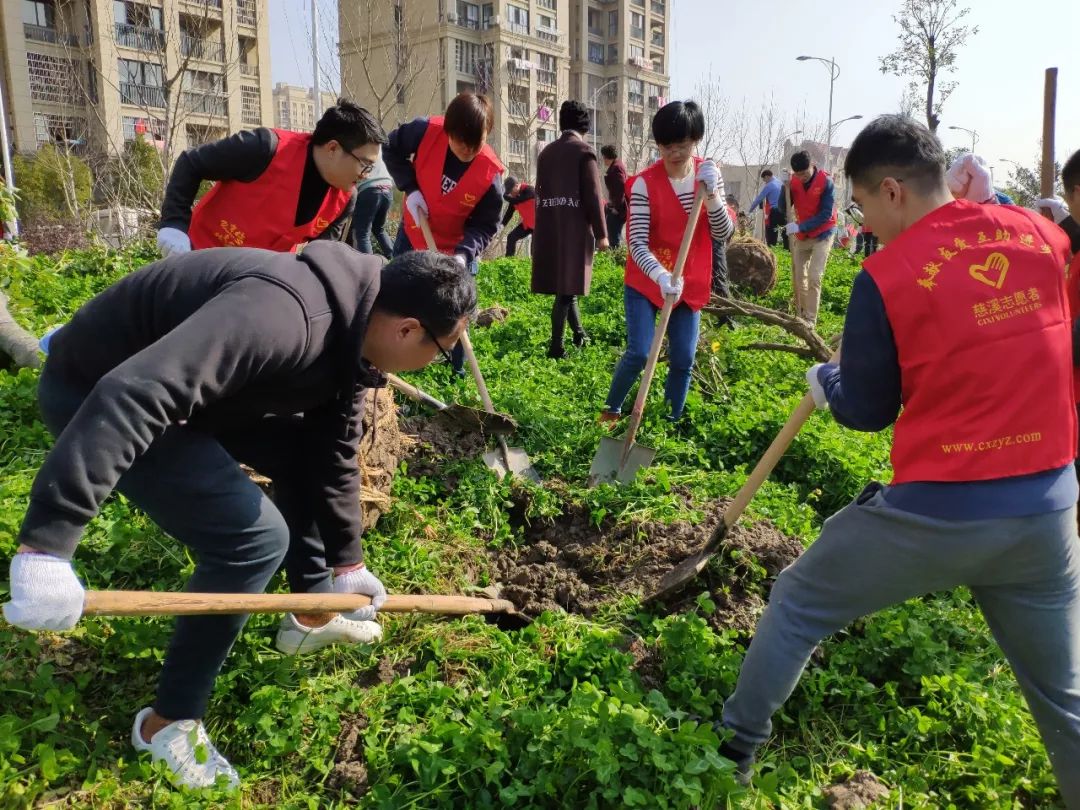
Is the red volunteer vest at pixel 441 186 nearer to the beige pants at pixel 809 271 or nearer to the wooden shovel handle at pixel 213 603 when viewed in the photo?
the wooden shovel handle at pixel 213 603

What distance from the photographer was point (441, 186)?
16.6ft

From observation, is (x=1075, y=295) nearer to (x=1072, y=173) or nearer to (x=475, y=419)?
(x=1072, y=173)

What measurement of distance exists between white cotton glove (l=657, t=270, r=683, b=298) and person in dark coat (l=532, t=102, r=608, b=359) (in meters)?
1.93

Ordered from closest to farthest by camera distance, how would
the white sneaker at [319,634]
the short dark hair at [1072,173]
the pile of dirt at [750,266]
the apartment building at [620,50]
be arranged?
the white sneaker at [319,634]
the short dark hair at [1072,173]
the pile of dirt at [750,266]
the apartment building at [620,50]

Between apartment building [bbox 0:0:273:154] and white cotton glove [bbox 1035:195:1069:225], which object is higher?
apartment building [bbox 0:0:273:154]

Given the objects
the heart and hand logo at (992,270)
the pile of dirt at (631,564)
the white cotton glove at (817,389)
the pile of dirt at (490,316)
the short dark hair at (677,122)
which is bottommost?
the pile of dirt at (631,564)

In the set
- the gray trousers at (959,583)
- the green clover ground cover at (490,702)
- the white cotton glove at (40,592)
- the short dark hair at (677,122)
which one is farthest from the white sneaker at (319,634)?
the short dark hair at (677,122)

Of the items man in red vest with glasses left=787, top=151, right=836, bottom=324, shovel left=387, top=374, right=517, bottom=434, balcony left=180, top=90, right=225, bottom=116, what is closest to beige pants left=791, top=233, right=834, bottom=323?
man in red vest with glasses left=787, top=151, right=836, bottom=324

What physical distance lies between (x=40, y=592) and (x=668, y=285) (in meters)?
3.34

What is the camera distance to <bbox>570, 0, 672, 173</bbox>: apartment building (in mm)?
54062

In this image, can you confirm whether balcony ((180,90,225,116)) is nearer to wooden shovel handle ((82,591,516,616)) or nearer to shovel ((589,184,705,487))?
shovel ((589,184,705,487))

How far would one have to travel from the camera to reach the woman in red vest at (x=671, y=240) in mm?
4348

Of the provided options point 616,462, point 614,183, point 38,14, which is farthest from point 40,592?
point 38,14

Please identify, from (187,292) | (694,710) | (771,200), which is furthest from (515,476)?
(771,200)
